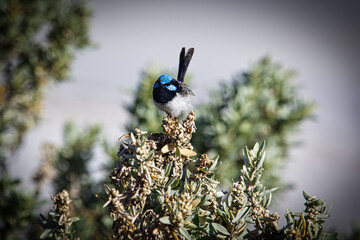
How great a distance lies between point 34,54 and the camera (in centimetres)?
219


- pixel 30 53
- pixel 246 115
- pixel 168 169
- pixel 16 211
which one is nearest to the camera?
pixel 168 169

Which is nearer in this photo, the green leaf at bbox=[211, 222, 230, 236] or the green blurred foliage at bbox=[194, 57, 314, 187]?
the green leaf at bbox=[211, 222, 230, 236]

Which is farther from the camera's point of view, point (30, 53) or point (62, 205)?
point (30, 53)

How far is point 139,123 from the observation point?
2051 mm

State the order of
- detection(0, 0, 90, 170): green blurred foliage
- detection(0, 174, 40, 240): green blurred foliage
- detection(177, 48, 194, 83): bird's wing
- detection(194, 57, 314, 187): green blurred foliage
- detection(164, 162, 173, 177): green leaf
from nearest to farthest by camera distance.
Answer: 1. detection(164, 162, 173, 177): green leaf
2. detection(177, 48, 194, 83): bird's wing
3. detection(0, 174, 40, 240): green blurred foliage
4. detection(194, 57, 314, 187): green blurred foliage
5. detection(0, 0, 90, 170): green blurred foliage

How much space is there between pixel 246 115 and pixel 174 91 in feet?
2.74

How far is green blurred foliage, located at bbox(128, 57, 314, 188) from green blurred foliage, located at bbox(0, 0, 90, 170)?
66 cm

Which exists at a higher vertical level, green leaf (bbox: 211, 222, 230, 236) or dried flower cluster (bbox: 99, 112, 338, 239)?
dried flower cluster (bbox: 99, 112, 338, 239)

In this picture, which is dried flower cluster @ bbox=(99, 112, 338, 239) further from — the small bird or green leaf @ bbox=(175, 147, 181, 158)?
the small bird

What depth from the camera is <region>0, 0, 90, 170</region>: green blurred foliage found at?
209cm

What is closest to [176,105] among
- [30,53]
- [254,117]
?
[254,117]

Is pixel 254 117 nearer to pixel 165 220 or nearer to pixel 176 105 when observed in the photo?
pixel 176 105

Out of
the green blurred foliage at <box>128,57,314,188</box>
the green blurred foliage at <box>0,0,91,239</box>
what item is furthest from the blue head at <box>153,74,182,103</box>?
the green blurred foliage at <box>0,0,91,239</box>

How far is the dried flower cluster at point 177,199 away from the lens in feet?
2.51
